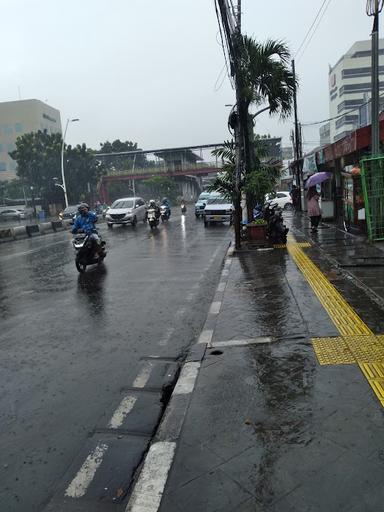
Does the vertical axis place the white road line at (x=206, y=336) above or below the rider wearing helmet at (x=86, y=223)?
below

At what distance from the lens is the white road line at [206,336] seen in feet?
18.5

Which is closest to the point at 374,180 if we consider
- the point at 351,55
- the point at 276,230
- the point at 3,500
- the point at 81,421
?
the point at 276,230

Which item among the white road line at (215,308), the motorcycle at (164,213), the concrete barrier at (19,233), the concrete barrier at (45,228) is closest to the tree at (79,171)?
the concrete barrier at (45,228)

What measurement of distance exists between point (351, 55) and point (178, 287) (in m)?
116

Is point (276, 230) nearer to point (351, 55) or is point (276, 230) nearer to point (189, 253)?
point (189, 253)

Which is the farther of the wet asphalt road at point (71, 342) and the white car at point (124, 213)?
the white car at point (124, 213)

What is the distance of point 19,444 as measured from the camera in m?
3.56

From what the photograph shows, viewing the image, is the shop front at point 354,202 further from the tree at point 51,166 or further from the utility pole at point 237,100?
the tree at point 51,166

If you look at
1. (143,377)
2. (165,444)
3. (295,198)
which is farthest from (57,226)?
(165,444)

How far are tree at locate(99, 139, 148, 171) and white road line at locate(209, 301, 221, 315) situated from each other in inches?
2860

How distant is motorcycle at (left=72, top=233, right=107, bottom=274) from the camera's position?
1130 cm

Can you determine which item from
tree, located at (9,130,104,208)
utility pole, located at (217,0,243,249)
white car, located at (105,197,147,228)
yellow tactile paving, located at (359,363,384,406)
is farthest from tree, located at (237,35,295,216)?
tree, located at (9,130,104,208)

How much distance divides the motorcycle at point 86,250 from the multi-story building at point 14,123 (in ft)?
306

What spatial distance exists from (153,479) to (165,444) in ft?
1.33
